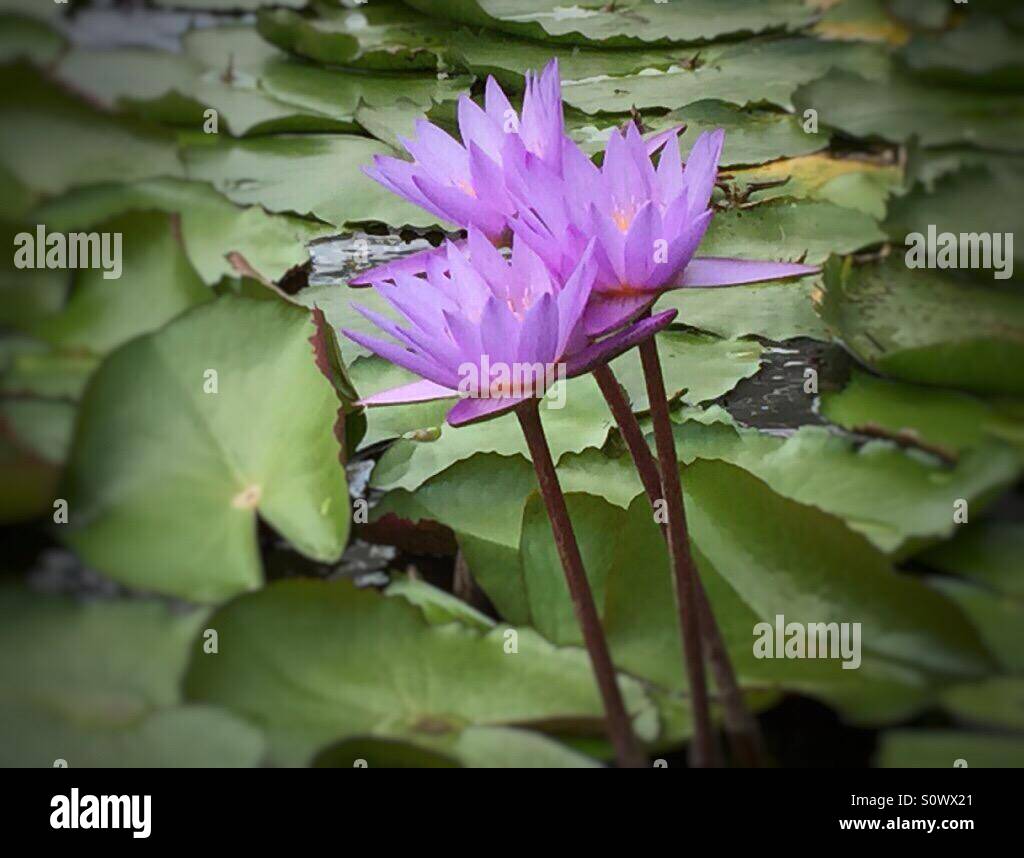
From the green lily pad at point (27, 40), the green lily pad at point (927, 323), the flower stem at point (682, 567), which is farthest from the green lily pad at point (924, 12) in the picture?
the green lily pad at point (27, 40)

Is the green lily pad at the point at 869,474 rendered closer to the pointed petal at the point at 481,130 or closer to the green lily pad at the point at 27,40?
the pointed petal at the point at 481,130

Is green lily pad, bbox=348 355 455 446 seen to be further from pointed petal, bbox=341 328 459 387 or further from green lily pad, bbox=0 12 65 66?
green lily pad, bbox=0 12 65 66

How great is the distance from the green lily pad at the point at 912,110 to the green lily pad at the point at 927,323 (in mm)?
129

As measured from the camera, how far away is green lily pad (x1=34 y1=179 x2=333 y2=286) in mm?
719

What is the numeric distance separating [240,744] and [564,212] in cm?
28

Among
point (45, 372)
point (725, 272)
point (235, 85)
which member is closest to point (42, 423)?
point (45, 372)

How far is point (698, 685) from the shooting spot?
0.49 metres

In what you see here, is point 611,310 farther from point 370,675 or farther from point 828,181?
point 828,181

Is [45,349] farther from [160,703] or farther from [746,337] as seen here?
[746,337]

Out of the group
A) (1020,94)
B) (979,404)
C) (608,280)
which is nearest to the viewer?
(608,280)

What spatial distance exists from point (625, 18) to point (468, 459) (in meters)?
0.55
